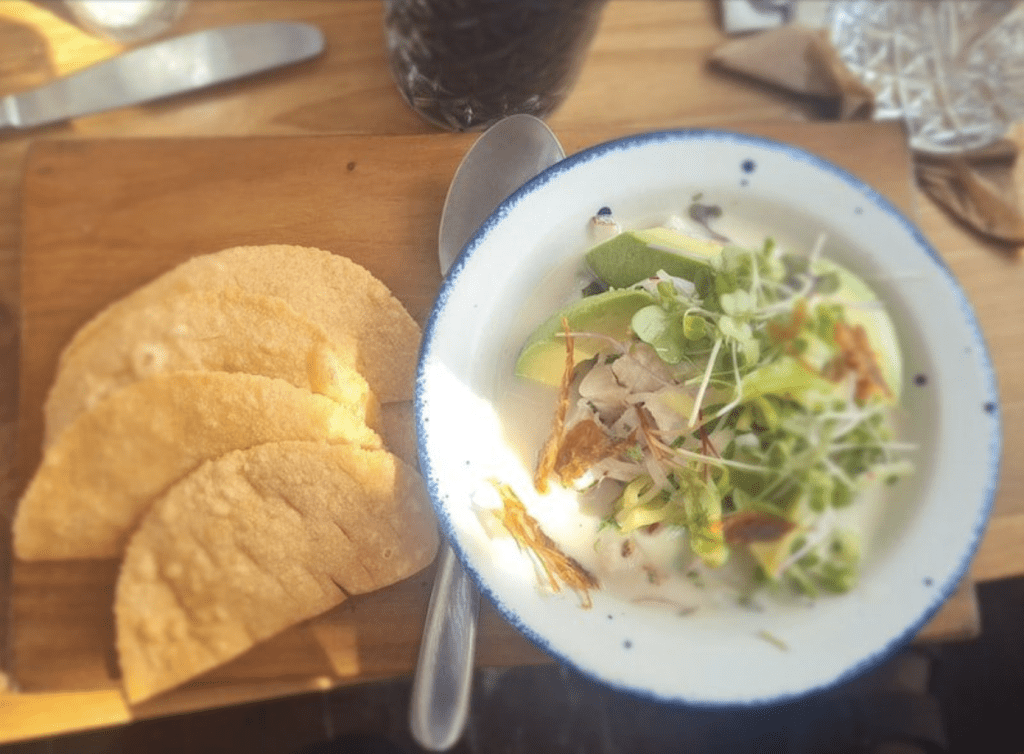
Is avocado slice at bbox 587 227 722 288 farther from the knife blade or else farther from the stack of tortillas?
the knife blade

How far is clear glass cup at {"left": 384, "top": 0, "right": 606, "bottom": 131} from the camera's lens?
1.83 feet

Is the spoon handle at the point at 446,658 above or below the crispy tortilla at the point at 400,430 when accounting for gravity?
below

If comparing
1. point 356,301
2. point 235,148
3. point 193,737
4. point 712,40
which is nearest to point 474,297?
point 356,301

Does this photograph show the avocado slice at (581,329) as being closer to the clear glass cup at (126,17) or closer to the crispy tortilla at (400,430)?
the crispy tortilla at (400,430)

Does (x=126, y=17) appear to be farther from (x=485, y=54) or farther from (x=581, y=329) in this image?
(x=581, y=329)

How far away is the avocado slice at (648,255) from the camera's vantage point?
60 cm

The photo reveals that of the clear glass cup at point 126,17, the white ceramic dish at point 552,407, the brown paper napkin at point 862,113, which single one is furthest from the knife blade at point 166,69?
the brown paper napkin at point 862,113

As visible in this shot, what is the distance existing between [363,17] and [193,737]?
2.54 ft

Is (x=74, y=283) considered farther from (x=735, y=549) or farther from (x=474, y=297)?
(x=735, y=549)

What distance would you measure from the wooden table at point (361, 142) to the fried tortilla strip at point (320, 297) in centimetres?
3

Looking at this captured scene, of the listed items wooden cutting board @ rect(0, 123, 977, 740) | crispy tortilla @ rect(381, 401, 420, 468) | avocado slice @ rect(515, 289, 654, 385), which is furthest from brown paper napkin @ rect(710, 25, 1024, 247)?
crispy tortilla @ rect(381, 401, 420, 468)

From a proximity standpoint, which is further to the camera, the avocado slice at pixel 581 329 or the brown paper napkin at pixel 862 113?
A: the brown paper napkin at pixel 862 113

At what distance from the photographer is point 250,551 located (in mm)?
640

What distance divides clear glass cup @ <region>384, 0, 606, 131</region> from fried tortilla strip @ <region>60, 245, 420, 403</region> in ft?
A: 0.50
